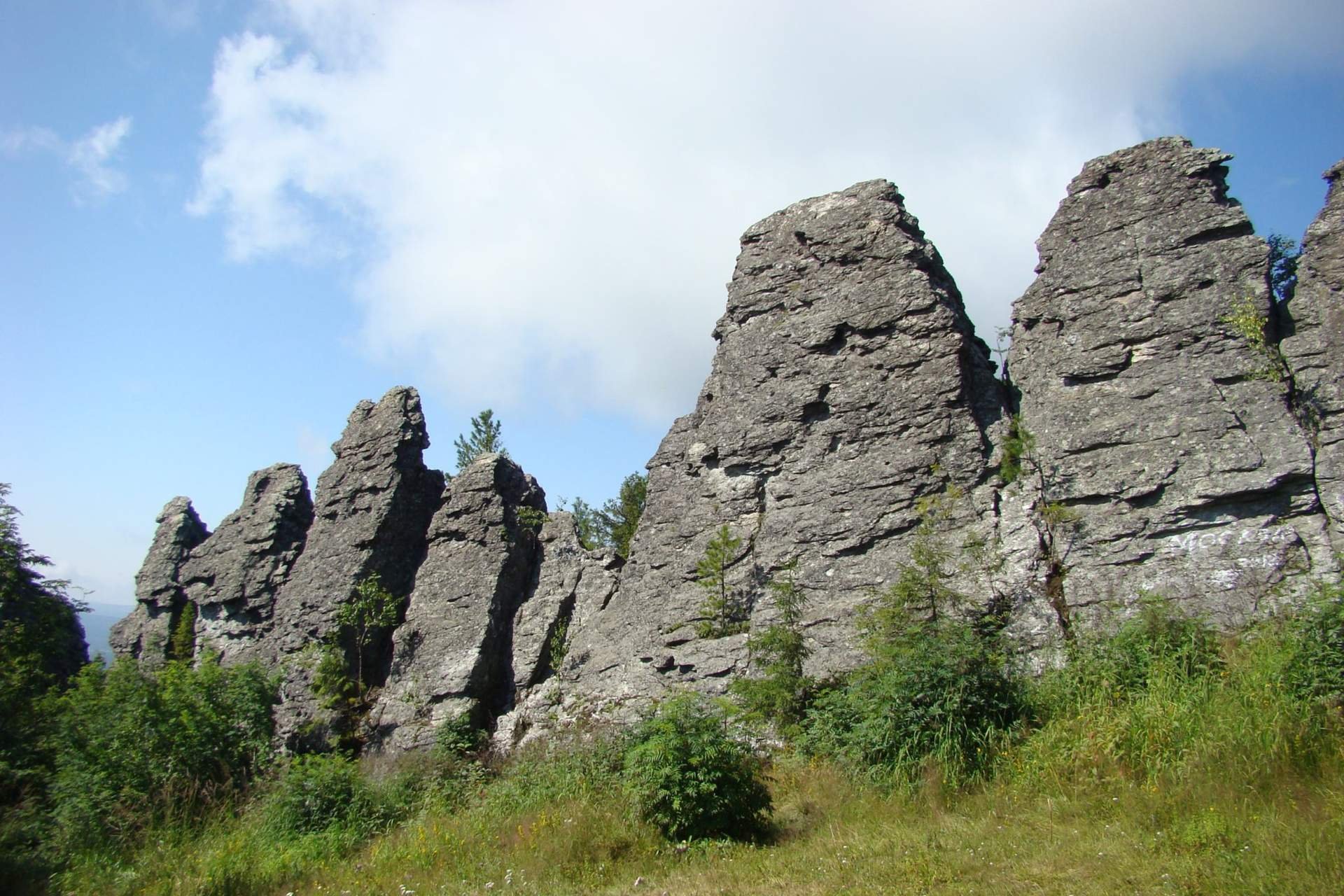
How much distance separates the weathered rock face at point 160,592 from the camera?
22.2 m

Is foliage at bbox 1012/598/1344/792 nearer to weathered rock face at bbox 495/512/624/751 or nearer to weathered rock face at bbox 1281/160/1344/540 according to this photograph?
weathered rock face at bbox 1281/160/1344/540

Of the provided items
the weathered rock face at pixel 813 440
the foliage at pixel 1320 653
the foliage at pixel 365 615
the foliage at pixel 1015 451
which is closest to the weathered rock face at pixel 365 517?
the foliage at pixel 365 615

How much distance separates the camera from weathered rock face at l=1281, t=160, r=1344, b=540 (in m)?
11.9

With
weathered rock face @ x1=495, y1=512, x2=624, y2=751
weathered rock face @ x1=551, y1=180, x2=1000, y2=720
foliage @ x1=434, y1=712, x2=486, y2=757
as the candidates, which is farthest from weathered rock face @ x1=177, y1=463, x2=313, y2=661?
weathered rock face @ x1=551, y1=180, x2=1000, y2=720

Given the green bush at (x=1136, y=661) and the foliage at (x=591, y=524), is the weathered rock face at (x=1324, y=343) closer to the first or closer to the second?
the green bush at (x=1136, y=661)

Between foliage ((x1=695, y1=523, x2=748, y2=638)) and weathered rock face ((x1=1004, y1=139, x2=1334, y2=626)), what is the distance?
14.9 feet

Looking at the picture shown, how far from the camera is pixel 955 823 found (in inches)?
380

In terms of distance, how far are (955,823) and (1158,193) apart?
10535mm

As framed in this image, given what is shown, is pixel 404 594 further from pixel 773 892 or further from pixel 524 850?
pixel 773 892

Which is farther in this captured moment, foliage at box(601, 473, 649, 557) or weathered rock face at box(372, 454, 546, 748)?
foliage at box(601, 473, 649, 557)

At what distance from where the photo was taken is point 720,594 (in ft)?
50.3

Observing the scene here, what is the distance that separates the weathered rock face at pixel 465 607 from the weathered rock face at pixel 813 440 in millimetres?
2018

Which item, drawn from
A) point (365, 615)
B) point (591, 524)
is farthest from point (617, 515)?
point (365, 615)

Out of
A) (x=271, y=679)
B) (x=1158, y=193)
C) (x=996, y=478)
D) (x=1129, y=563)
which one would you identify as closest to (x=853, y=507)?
(x=996, y=478)
